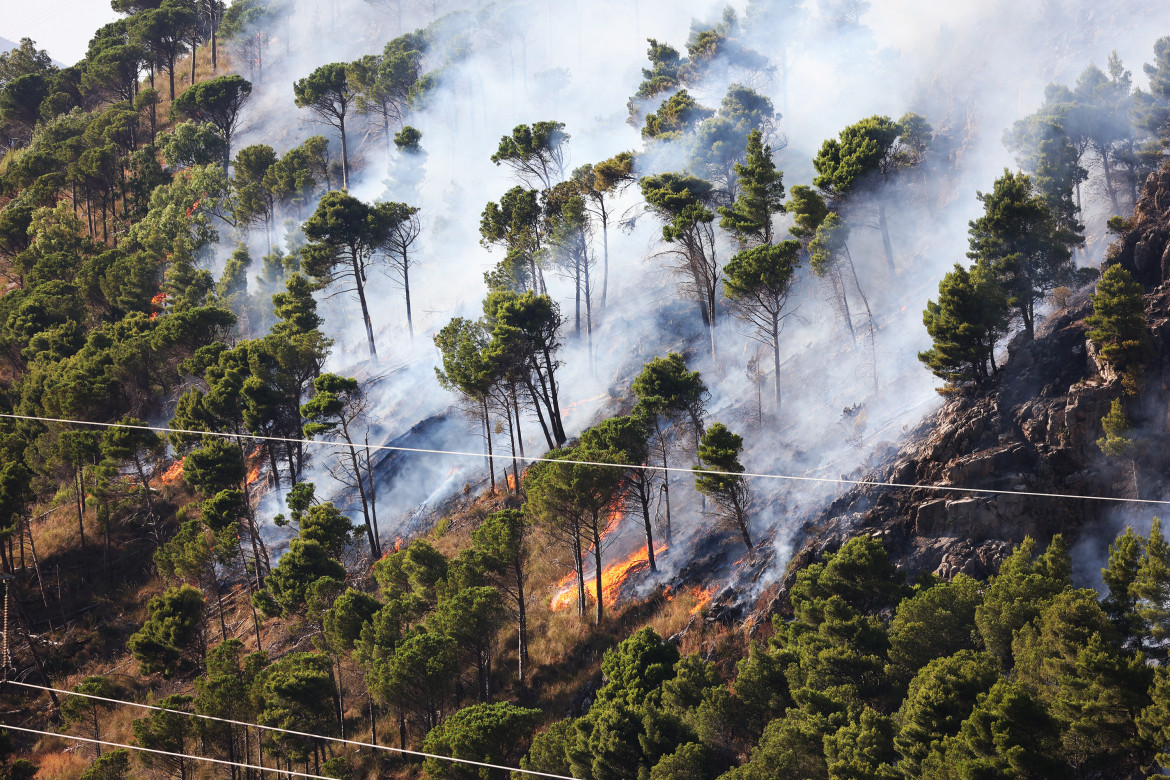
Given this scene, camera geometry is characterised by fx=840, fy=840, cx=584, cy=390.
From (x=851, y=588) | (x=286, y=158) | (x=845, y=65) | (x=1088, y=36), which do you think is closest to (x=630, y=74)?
(x=845, y=65)

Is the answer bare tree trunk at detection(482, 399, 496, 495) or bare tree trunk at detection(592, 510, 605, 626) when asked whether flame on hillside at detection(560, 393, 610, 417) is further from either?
bare tree trunk at detection(592, 510, 605, 626)

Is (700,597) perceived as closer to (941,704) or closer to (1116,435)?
(941,704)

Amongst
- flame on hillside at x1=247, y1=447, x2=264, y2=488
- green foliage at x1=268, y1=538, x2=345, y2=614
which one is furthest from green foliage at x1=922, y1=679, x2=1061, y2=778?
flame on hillside at x1=247, y1=447, x2=264, y2=488

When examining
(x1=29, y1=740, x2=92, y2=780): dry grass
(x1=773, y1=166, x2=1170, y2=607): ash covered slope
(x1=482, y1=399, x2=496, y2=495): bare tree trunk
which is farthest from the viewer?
(x1=482, y1=399, x2=496, y2=495): bare tree trunk

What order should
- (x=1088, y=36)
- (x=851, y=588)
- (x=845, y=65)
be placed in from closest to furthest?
1. (x=851, y=588)
2. (x=1088, y=36)
3. (x=845, y=65)

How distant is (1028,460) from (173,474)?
46146 millimetres

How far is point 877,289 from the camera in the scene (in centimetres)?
4328

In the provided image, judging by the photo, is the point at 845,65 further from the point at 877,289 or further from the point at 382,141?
the point at 382,141

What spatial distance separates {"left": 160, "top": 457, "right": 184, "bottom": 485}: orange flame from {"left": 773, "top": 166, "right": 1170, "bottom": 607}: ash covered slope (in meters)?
38.3

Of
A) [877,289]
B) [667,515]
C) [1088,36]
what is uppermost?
[1088,36]

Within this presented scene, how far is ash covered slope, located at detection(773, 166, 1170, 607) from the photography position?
25188 mm

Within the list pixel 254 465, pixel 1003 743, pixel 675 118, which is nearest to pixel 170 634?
pixel 254 465

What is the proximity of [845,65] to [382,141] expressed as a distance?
41821 mm

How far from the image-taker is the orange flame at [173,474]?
165 ft
